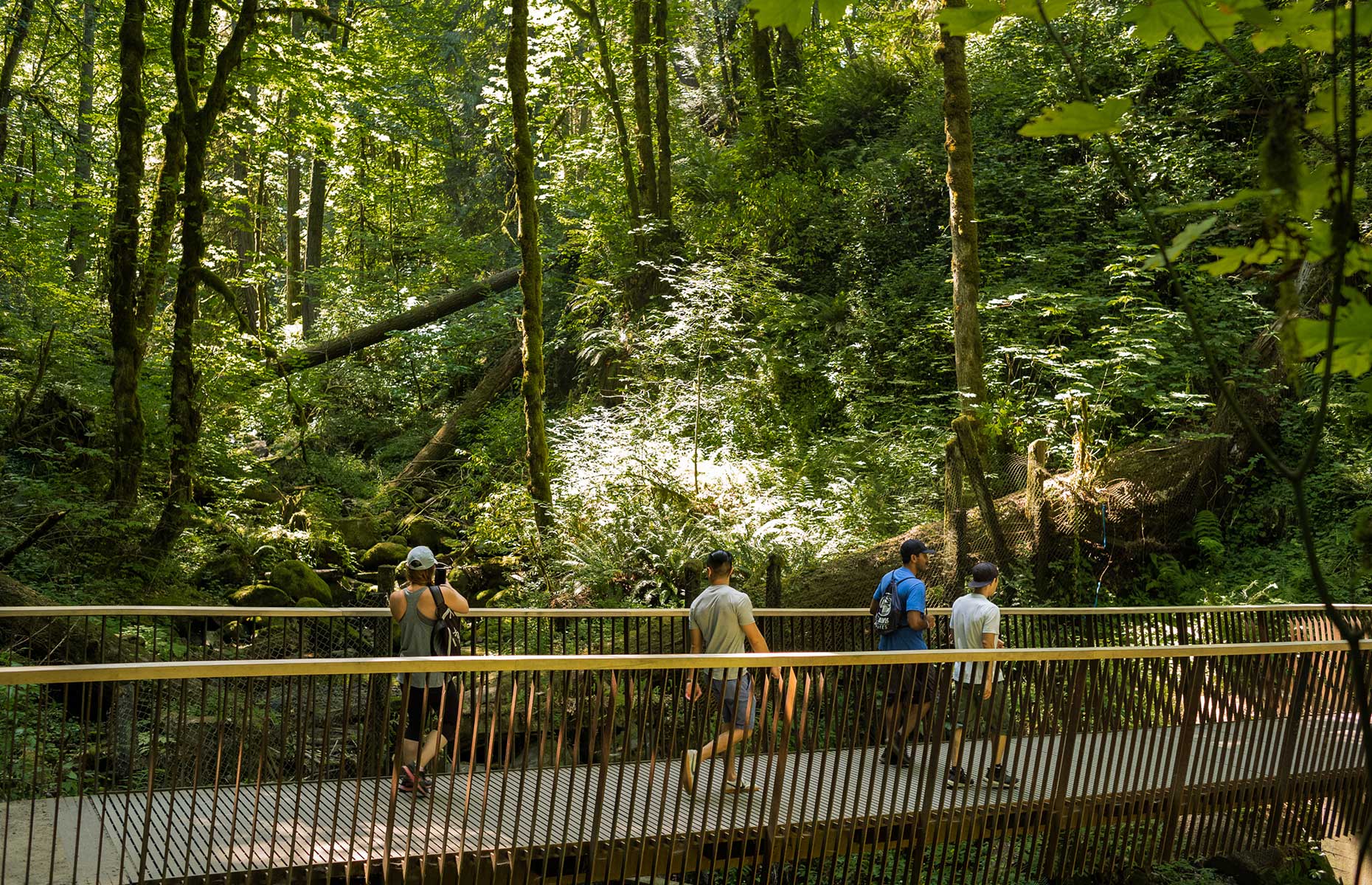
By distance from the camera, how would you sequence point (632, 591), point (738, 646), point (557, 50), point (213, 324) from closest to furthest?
point (738, 646) → point (632, 591) → point (213, 324) → point (557, 50)

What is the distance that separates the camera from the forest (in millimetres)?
13633

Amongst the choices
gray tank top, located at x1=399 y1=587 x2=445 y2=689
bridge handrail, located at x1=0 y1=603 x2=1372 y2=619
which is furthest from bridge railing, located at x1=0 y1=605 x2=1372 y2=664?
gray tank top, located at x1=399 y1=587 x2=445 y2=689

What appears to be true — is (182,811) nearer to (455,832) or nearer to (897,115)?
(455,832)

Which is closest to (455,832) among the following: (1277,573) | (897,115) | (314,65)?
(1277,573)

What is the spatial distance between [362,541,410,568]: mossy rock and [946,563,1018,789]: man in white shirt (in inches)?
453

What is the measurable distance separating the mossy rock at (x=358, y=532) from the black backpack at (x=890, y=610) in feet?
39.9

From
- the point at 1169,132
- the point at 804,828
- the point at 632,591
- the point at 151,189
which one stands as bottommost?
the point at 804,828

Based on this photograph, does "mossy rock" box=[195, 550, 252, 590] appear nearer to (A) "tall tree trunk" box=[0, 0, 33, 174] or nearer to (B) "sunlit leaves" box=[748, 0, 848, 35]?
(A) "tall tree trunk" box=[0, 0, 33, 174]

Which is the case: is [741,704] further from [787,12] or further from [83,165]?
[83,165]

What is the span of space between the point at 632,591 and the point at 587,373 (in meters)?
8.99

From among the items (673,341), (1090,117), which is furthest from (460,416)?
(1090,117)

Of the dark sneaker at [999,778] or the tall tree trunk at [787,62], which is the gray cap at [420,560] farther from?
the tall tree trunk at [787,62]

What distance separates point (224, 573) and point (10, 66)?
9335 millimetres

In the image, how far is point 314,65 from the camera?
1775 centimetres
